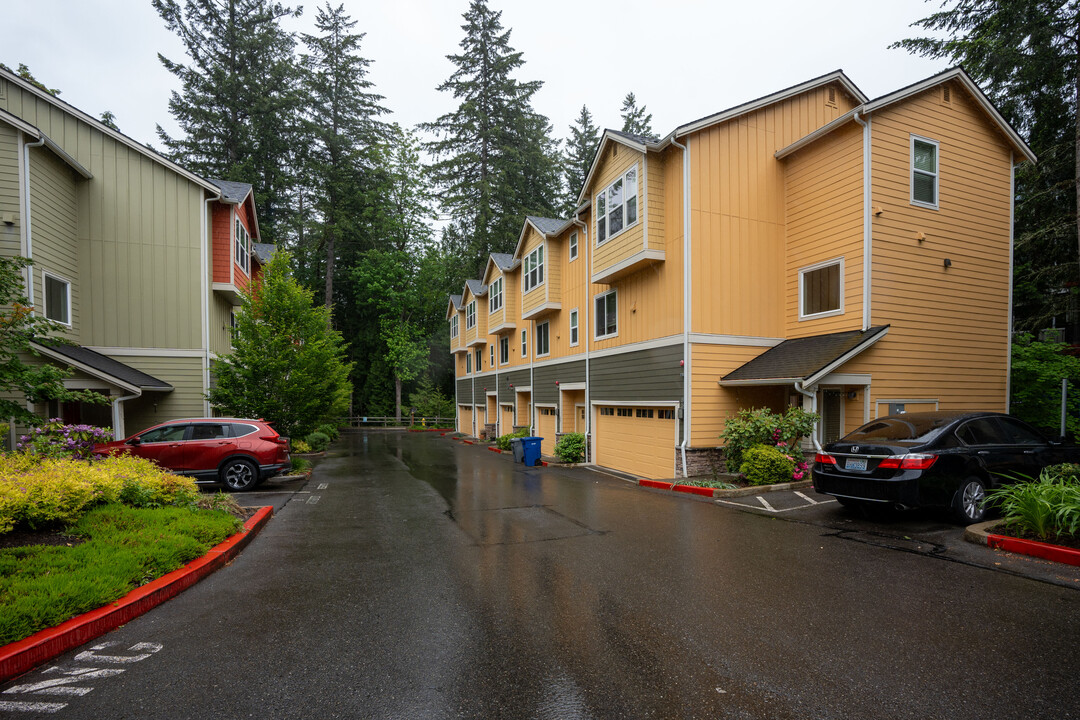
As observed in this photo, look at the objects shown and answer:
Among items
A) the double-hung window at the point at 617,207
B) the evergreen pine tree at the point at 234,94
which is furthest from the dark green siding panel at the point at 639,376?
the evergreen pine tree at the point at 234,94

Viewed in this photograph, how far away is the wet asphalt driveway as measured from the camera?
10.6 ft

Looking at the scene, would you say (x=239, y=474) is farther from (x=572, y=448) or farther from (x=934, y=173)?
(x=934, y=173)

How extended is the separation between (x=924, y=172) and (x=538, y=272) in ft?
42.9

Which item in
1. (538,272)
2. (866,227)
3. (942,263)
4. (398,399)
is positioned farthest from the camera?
(398,399)

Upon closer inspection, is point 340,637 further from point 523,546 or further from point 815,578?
point 815,578

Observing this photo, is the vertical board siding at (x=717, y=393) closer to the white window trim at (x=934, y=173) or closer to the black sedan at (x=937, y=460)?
the black sedan at (x=937, y=460)

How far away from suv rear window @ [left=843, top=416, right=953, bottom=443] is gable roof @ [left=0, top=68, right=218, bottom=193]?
17302 mm

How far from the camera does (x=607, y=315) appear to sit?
666 inches

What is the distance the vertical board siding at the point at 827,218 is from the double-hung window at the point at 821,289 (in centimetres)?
12

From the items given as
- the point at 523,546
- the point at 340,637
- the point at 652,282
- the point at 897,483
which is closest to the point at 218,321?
the point at 652,282

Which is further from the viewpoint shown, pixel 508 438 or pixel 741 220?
pixel 508 438

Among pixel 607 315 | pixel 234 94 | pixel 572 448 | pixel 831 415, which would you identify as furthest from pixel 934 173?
pixel 234 94

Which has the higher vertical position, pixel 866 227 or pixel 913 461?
pixel 866 227

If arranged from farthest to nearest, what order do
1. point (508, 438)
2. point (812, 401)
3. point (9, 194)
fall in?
point (508, 438), point (9, 194), point (812, 401)
